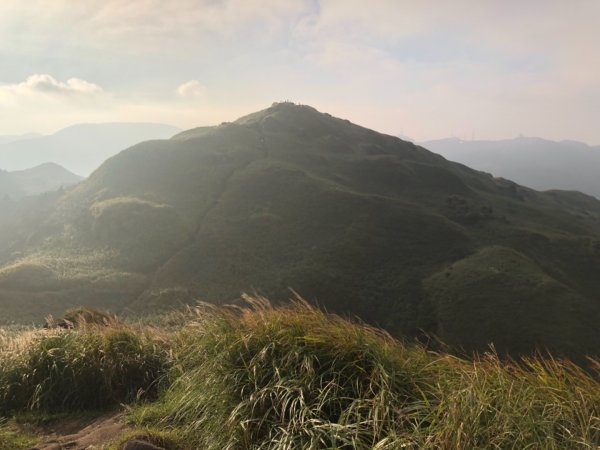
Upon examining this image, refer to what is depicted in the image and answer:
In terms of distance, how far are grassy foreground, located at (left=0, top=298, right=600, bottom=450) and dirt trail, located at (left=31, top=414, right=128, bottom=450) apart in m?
0.35

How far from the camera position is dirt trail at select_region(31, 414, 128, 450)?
21.1 feet

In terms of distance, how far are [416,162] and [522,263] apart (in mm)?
57731

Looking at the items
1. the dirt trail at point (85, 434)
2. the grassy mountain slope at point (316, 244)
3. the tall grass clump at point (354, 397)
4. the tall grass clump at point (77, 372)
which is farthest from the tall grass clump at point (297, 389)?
the grassy mountain slope at point (316, 244)

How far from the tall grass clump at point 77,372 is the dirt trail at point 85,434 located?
2.20 ft

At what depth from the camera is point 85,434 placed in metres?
6.96

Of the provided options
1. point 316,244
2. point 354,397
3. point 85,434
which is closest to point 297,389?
point 354,397

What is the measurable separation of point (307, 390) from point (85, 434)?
13.2 ft

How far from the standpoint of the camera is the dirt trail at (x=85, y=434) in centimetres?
645

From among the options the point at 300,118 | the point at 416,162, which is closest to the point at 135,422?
the point at 416,162

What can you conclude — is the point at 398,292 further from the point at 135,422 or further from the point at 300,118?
the point at 300,118

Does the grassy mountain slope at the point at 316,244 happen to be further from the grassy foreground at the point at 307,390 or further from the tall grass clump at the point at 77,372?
the grassy foreground at the point at 307,390

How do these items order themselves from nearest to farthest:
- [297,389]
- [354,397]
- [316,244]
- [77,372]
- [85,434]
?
[354,397]
[297,389]
[85,434]
[77,372]
[316,244]

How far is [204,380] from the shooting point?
6.83 metres

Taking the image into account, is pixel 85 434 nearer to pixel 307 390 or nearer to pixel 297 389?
pixel 297 389
